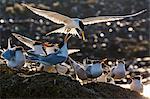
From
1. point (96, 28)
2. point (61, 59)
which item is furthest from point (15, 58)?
point (96, 28)

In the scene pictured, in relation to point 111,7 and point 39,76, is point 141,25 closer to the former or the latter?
point 111,7

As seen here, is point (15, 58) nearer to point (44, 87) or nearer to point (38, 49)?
point (38, 49)

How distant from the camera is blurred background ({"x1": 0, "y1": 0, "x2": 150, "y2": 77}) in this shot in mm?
14250

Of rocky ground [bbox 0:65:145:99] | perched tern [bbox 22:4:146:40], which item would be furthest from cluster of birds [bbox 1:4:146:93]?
rocky ground [bbox 0:65:145:99]

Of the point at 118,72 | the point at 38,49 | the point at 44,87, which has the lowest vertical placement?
the point at 44,87

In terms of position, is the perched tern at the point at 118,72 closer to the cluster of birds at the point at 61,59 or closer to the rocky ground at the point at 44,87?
the cluster of birds at the point at 61,59

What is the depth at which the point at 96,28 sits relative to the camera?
54.4 ft

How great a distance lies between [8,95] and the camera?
564 centimetres

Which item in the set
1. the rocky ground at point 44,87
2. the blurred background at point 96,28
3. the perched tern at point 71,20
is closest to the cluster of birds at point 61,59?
the perched tern at point 71,20

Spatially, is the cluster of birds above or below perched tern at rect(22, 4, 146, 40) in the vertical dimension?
below

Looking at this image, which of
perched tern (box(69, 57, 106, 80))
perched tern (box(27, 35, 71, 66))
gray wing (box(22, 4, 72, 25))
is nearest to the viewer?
perched tern (box(27, 35, 71, 66))

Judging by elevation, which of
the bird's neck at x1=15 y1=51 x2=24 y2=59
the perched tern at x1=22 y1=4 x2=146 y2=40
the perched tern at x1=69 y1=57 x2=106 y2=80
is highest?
the perched tern at x1=22 y1=4 x2=146 y2=40

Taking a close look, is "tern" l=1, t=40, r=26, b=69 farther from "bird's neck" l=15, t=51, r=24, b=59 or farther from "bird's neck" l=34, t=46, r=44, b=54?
"bird's neck" l=34, t=46, r=44, b=54

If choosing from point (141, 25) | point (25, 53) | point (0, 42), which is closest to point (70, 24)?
point (25, 53)
